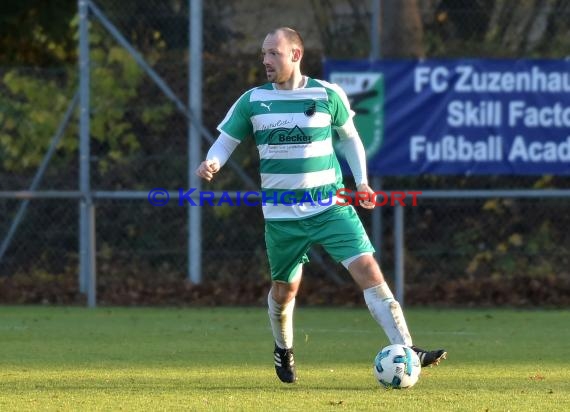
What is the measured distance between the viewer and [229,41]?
14.4 meters

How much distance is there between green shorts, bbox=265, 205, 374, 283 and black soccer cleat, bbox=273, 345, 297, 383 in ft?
1.40

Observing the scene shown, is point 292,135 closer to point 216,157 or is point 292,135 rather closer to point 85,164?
point 216,157

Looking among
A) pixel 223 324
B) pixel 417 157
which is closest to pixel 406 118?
pixel 417 157

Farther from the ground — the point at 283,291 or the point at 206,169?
the point at 206,169

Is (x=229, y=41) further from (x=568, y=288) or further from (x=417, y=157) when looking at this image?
(x=568, y=288)

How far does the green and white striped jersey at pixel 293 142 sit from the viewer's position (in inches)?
303

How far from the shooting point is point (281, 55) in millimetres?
7605

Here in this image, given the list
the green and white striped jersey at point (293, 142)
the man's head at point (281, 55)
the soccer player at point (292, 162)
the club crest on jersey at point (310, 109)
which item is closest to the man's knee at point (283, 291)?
the soccer player at point (292, 162)

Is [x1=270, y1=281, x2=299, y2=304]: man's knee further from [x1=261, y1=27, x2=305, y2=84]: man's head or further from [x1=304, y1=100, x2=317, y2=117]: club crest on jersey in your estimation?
[x1=261, y1=27, x2=305, y2=84]: man's head

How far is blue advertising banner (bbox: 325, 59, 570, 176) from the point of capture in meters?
13.7

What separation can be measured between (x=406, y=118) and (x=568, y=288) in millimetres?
2429

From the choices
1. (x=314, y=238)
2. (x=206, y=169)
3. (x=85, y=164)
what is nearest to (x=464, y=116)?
(x=85, y=164)

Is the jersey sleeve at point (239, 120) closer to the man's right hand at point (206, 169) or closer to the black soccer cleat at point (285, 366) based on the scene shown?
the man's right hand at point (206, 169)

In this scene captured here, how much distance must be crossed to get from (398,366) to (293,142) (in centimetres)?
145
